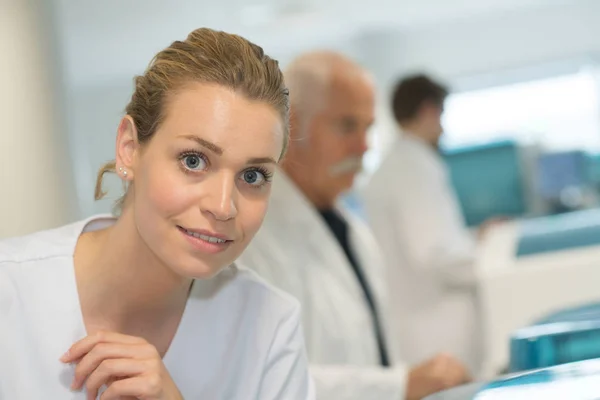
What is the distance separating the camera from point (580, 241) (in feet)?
9.00

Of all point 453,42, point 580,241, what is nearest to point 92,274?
point 580,241

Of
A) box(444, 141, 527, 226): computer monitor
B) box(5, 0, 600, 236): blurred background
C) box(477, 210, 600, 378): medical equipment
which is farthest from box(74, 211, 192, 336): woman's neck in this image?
box(444, 141, 527, 226): computer monitor

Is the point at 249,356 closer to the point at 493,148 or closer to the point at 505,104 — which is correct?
the point at 493,148

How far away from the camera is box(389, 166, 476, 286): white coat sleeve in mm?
2508

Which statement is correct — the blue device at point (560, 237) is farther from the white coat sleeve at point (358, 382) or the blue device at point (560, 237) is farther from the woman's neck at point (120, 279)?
the woman's neck at point (120, 279)

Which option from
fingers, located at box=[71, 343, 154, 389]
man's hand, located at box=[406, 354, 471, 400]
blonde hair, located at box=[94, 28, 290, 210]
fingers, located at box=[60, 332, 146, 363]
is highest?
blonde hair, located at box=[94, 28, 290, 210]

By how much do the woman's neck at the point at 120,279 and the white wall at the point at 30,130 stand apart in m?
0.42

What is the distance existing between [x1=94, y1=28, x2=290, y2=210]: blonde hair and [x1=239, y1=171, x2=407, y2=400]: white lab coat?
479 millimetres

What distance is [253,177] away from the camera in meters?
0.90

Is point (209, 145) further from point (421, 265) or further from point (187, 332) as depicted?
point (421, 265)

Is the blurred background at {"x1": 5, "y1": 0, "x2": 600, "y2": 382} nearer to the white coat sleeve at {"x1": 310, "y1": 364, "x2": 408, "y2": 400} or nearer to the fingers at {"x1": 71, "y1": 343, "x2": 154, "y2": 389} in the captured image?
the fingers at {"x1": 71, "y1": 343, "x2": 154, "y2": 389}

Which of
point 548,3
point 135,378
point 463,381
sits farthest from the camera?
point 548,3

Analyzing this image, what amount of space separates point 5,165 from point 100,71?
6.03 metres

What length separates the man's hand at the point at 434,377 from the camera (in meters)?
1.43
